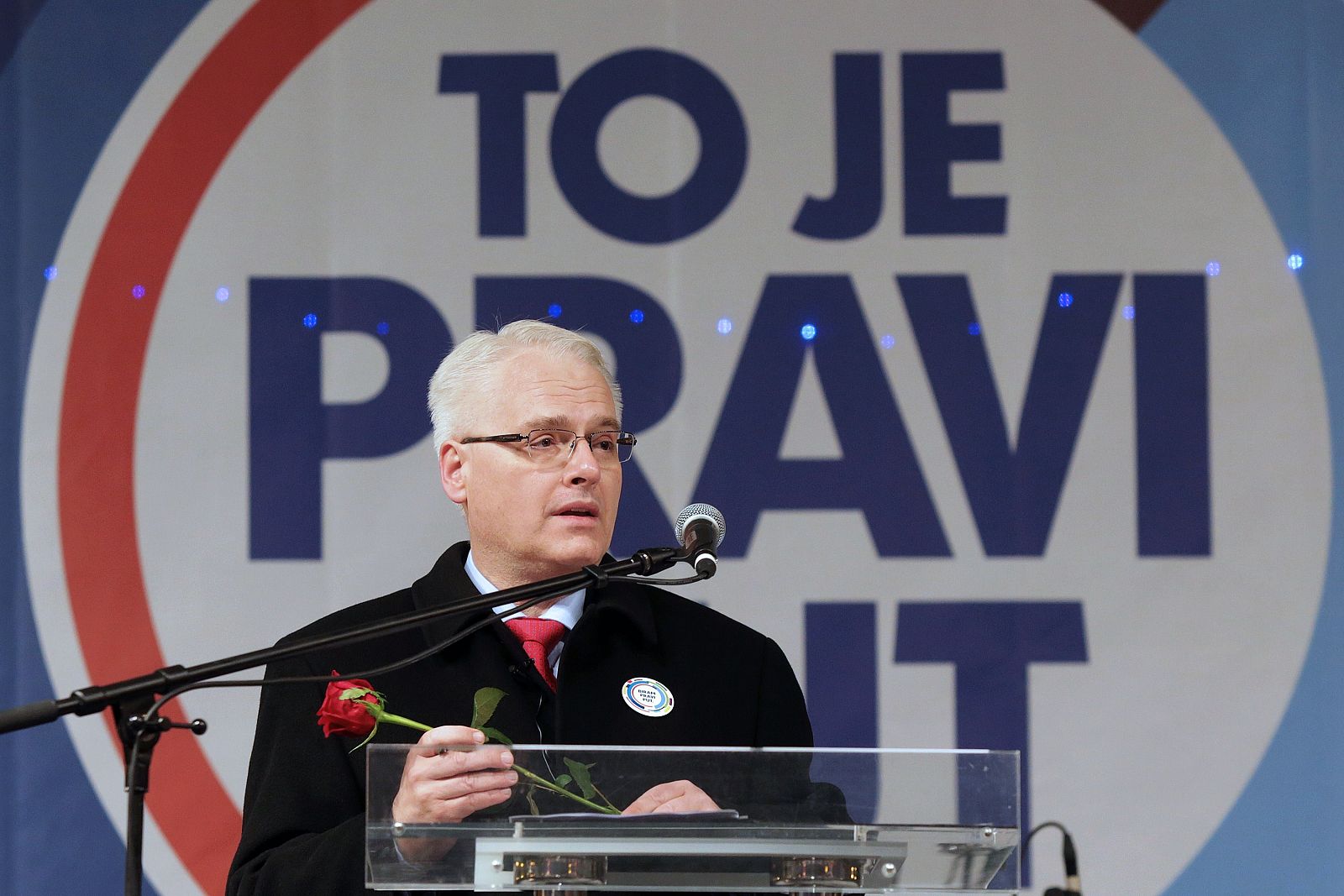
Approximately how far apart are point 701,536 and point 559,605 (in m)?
0.58

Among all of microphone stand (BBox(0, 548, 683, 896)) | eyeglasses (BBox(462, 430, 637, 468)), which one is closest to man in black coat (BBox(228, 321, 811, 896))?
eyeglasses (BBox(462, 430, 637, 468))

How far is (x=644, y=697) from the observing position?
7.43 feet

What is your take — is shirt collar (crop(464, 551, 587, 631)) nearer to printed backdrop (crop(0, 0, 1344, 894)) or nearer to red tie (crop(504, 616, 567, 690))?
red tie (crop(504, 616, 567, 690))

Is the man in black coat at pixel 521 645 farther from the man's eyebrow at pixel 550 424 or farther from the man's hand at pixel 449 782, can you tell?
the man's hand at pixel 449 782

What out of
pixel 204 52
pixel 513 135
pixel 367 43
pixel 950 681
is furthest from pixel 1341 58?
pixel 204 52

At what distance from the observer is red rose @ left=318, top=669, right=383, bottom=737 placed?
1765 millimetres

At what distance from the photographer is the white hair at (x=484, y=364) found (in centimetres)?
235

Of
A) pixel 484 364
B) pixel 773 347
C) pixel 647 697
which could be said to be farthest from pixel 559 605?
pixel 773 347

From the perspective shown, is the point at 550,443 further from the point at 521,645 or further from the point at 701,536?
the point at 701,536

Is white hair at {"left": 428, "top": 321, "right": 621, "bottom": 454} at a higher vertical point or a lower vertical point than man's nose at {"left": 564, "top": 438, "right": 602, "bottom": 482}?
higher

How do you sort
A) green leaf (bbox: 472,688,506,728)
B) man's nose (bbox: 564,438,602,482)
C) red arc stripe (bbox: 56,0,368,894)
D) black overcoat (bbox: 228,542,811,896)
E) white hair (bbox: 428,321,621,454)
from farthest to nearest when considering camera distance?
1. red arc stripe (bbox: 56,0,368,894)
2. white hair (bbox: 428,321,621,454)
3. man's nose (bbox: 564,438,602,482)
4. black overcoat (bbox: 228,542,811,896)
5. green leaf (bbox: 472,688,506,728)

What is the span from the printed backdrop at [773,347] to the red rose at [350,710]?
162cm

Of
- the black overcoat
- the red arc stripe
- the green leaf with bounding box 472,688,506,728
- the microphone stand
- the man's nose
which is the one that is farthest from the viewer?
the red arc stripe

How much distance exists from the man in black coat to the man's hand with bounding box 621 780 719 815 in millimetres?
554
